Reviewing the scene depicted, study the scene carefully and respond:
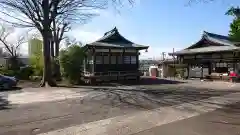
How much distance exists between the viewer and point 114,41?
2859 cm

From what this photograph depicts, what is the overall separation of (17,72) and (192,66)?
2000 cm

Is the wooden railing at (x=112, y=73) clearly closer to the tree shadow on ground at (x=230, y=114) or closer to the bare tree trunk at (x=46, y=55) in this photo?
the bare tree trunk at (x=46, y=55)

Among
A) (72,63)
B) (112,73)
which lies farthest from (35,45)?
(72,63)

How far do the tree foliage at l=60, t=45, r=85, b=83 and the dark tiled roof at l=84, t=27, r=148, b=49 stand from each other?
291cm

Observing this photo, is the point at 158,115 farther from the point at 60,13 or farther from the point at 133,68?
the point at 133,68

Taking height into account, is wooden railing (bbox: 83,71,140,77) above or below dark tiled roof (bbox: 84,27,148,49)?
below

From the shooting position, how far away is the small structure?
990 inches

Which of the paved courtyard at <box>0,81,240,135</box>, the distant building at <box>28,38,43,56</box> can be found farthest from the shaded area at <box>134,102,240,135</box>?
the distant building at <box>28,38,43,56</box>

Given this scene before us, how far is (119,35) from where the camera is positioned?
2922cm

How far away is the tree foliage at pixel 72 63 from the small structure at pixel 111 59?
180 cm

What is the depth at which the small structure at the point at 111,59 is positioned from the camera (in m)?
25.2

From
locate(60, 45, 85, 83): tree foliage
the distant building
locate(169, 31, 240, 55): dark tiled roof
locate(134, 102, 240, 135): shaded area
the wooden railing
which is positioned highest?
the distant building

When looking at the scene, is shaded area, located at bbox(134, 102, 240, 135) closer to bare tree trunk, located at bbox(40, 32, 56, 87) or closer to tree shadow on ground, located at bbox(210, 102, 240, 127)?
tree shadow on ground, located at bbox(210, 102, 240, 127)

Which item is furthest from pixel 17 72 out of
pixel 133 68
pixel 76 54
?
pixel 133 68
